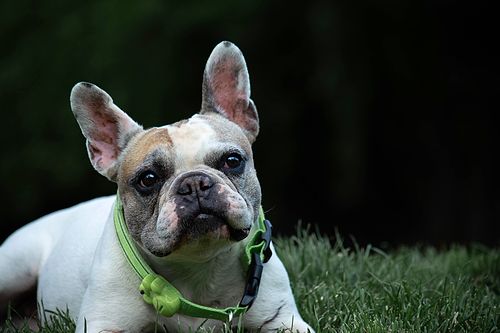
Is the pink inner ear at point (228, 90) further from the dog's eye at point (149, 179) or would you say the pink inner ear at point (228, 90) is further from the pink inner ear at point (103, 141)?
the dog's eye at point (149, 179)

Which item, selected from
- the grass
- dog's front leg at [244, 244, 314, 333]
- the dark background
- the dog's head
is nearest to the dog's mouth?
the dog's head

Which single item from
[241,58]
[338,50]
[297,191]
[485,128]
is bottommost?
[297,191]

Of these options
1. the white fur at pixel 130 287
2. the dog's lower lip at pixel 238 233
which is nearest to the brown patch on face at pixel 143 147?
the white fur at pixel 130 287

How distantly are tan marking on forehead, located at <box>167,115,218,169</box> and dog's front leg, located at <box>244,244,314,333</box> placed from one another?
61 cm

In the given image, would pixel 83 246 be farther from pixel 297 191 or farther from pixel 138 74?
pixel 297 191

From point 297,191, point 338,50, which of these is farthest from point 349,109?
point 297,191

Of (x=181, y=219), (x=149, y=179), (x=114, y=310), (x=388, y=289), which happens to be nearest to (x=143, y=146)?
(x=149, y=179)

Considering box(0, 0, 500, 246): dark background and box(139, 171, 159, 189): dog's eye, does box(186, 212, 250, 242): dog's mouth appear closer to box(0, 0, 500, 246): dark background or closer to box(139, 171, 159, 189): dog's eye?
box(139, 171, 159, 189): dog's eye

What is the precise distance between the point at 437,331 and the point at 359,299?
0.53 meters

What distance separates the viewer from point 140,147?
12.5 ft

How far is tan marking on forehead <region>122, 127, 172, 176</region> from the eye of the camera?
3697mm

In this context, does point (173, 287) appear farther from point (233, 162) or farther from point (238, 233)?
point (233, 162)

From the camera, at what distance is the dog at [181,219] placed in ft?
11.5

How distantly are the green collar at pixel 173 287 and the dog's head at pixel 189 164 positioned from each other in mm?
91
